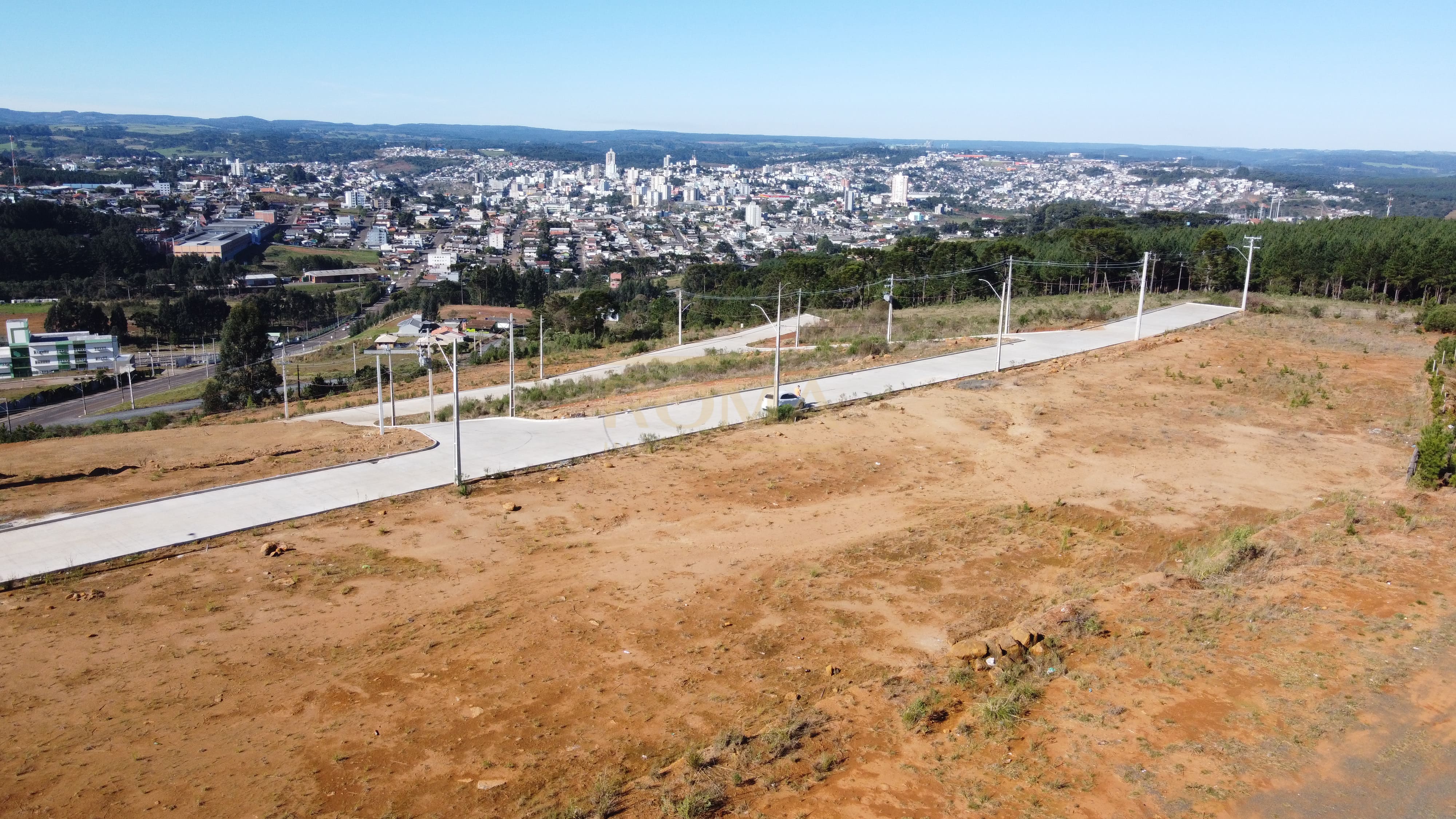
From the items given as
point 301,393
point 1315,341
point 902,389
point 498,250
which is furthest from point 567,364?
point 498,250

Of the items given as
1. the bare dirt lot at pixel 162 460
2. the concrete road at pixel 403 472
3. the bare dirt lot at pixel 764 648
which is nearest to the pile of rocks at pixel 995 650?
the bare dirt lot at pixel 764 648

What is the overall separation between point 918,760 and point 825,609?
4.25 meters

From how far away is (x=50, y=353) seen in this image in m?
59.0

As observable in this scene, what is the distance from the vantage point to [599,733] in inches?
401

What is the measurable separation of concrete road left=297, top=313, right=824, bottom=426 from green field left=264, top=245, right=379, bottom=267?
79.3 m

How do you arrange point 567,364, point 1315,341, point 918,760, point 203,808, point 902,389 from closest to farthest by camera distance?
1. point 203,808
2. point 918,760
3. point 902,389
4. point 1315,341
5. point 567,364

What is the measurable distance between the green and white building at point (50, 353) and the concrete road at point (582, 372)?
31323mm

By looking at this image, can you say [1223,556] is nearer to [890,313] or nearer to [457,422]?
[457,422]

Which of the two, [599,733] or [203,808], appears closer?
[203,808]

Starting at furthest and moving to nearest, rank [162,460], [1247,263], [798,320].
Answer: [1247,263] < [798,320] < [162,460]

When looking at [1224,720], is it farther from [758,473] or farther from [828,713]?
[758,473]

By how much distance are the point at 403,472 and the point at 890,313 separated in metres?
25.6

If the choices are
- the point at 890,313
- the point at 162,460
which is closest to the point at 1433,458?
the point at 890,313

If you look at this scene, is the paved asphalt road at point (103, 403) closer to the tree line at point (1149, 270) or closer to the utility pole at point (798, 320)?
the utility pole at point (798, 320)
